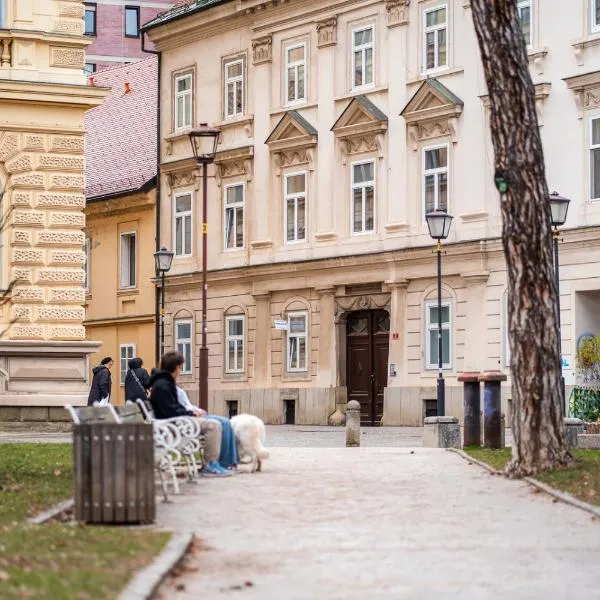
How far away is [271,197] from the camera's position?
50.2 m

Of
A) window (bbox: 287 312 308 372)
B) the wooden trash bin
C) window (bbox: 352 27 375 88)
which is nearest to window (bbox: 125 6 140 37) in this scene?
window (bbox: 287 312 308 372)

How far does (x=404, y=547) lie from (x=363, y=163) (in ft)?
112

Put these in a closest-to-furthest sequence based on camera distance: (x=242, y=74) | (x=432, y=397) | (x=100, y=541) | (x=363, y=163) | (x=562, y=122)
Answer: (x=100, y=541) < (x=562, y=122) < (x=432, y=397) < (x=363, y=163) < (x=242, y=74)

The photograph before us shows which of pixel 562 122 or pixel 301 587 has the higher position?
pixel 562 122

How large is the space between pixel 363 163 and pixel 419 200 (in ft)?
8.28

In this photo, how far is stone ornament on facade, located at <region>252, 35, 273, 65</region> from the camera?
50.6 m

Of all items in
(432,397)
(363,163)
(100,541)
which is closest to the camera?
(100,541)

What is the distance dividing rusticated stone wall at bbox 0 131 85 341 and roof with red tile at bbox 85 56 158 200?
2057 centimetres

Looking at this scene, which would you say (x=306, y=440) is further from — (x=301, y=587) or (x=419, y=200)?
(x=301, y=587)

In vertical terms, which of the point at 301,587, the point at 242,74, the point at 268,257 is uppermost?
the point at 242,74

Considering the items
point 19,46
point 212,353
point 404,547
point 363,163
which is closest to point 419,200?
point 363,163

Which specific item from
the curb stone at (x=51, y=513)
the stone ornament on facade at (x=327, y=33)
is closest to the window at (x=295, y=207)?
the stone ornament on facade at (x=327, y=33)

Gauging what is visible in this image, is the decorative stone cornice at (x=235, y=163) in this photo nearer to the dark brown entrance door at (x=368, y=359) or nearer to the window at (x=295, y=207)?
the window at (x=295, y=207)

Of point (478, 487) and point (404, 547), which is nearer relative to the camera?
point (404, 547)
